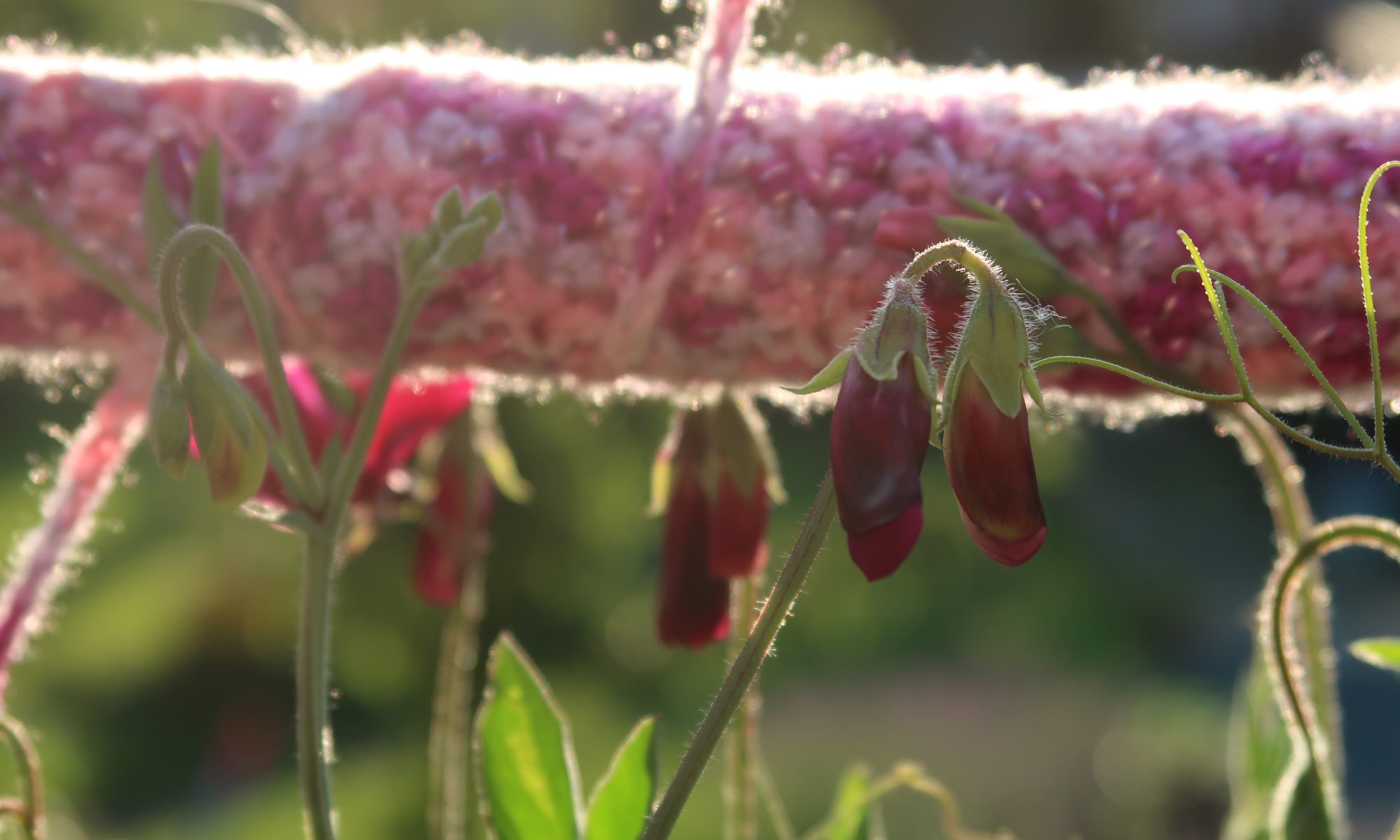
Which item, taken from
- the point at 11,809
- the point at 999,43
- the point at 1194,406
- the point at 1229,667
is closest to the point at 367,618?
the point at 11,809

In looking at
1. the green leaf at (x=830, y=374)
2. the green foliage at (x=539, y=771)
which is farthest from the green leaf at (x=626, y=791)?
the green leaf at (x=830, y=374)

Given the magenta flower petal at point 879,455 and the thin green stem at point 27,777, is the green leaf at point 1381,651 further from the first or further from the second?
the thin green stem at point 27,777

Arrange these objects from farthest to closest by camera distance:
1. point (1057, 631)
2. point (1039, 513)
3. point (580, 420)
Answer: point (1057, 631), point (580, 420), point (1039, 513)

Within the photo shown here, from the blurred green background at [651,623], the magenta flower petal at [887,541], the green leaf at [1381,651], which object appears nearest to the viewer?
the magenta flower petal at [887,541]

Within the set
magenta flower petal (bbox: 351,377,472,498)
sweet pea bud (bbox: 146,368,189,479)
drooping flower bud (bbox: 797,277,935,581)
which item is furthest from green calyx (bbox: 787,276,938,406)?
magenta flower petal (bbox: 351,377,472,498)

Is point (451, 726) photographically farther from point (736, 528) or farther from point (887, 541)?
point (887, 541)

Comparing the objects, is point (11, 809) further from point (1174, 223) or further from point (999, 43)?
point (999, 43)

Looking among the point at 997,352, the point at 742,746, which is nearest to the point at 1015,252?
the point at 997,352
